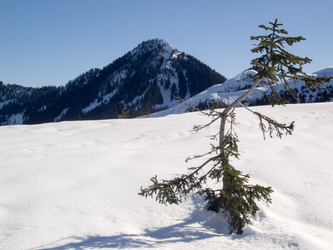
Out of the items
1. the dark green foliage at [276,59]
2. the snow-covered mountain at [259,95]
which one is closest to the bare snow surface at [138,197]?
the dark green foliage at [276,59]

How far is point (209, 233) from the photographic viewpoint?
167 inches

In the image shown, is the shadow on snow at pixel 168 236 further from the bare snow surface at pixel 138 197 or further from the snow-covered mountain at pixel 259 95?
the snow-covered mountain at pixel 259 95

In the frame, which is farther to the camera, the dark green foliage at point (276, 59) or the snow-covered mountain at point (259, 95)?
the snow-covered mountain at point (259, 95)

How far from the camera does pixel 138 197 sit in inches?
215

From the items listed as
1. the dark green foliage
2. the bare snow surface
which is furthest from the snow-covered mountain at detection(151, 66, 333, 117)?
the dark green foliage

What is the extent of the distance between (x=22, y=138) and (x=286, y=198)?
12.1 m

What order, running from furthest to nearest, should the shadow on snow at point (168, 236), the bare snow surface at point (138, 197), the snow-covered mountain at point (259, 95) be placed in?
the snow-covered mountain at point (259, 95) < the bare snow surface at point (138, 197) < the shadow on snow at point (168, 236)

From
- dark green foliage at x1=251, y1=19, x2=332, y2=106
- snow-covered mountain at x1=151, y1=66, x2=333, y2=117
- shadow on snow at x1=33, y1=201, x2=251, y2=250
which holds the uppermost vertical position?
snow-covered mountain at x1=151, y1=66, x2=333, y2=117

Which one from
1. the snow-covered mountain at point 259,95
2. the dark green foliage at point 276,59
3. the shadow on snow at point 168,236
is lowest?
the shadow on snow at point 168,236

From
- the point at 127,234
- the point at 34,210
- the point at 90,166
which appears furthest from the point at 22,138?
the point at 127,234

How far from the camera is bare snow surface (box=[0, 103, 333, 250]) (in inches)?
151

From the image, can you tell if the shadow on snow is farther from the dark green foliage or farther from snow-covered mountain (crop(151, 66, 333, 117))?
snow-covered mountain (crop(151, 66, 333, 117))

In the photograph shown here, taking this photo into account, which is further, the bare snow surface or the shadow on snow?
the bare snow surface

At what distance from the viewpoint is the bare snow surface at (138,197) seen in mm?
3842
